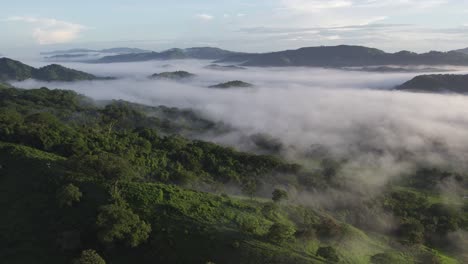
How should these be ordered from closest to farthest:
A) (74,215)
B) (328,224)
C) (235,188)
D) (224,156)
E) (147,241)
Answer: (147,241) < (74,215) < (328,224) < (235,188) < (224,156)

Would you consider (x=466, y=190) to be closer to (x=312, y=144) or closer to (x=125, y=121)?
(x=312, y=144)

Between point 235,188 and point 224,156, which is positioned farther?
point 224,156

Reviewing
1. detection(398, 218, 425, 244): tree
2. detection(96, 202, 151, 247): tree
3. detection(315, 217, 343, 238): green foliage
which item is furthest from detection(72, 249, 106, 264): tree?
detection(398, 218, 425, 244): tree

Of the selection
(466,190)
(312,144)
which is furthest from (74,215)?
(312,144)

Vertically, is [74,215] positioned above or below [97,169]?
below

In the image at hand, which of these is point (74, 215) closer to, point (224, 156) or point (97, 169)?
point (97, 169)

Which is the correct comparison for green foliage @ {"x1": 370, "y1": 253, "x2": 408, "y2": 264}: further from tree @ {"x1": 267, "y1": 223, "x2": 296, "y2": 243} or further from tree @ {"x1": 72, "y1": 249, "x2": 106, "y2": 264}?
tree @ {"x1": 72, "y1": 249, "x2": 106, "y2": 264}

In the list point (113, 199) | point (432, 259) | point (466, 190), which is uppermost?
point (113, 199)

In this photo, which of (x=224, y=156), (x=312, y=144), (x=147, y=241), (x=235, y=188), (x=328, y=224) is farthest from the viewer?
(x=312, y=144)
